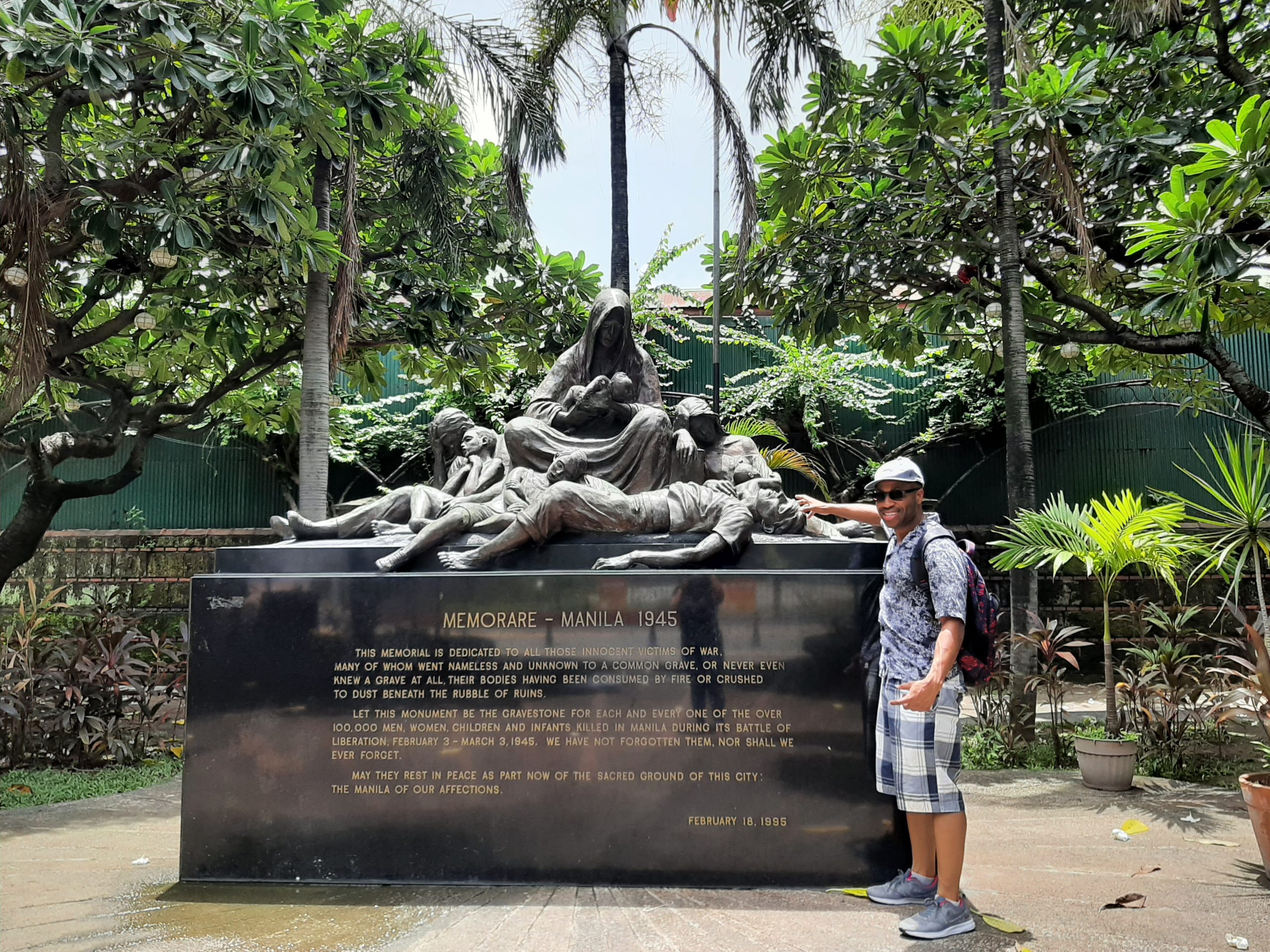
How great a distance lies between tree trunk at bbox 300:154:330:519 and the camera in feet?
25.0

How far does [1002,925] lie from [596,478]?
8.97 ft

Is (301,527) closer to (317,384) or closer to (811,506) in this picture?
(811,506)

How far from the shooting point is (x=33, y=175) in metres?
6.13

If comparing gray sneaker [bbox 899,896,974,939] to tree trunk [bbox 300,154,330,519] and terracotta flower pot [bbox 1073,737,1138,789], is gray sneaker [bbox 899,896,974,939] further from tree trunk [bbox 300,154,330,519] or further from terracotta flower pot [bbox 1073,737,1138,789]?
tree trunk [bbox 300,154,330,519]

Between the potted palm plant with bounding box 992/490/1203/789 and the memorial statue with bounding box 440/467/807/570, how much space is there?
2.31 metres

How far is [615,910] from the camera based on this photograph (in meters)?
3.63

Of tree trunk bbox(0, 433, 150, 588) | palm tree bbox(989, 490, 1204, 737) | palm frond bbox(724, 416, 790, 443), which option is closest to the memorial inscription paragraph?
palm tree bbox(989, 490, 1204, 737)

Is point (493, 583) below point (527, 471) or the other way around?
below

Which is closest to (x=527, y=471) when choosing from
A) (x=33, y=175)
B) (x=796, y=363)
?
(x=33, y=175)

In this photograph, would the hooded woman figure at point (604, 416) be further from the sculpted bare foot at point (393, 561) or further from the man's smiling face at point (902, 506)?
the man's smiling face at point (902, 506)

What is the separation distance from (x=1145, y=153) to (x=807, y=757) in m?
5.94

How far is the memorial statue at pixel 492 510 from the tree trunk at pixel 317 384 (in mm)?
3262

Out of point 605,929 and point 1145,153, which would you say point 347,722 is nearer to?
point 605,929

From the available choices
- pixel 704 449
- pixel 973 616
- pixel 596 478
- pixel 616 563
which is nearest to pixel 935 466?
pixel 704 449
